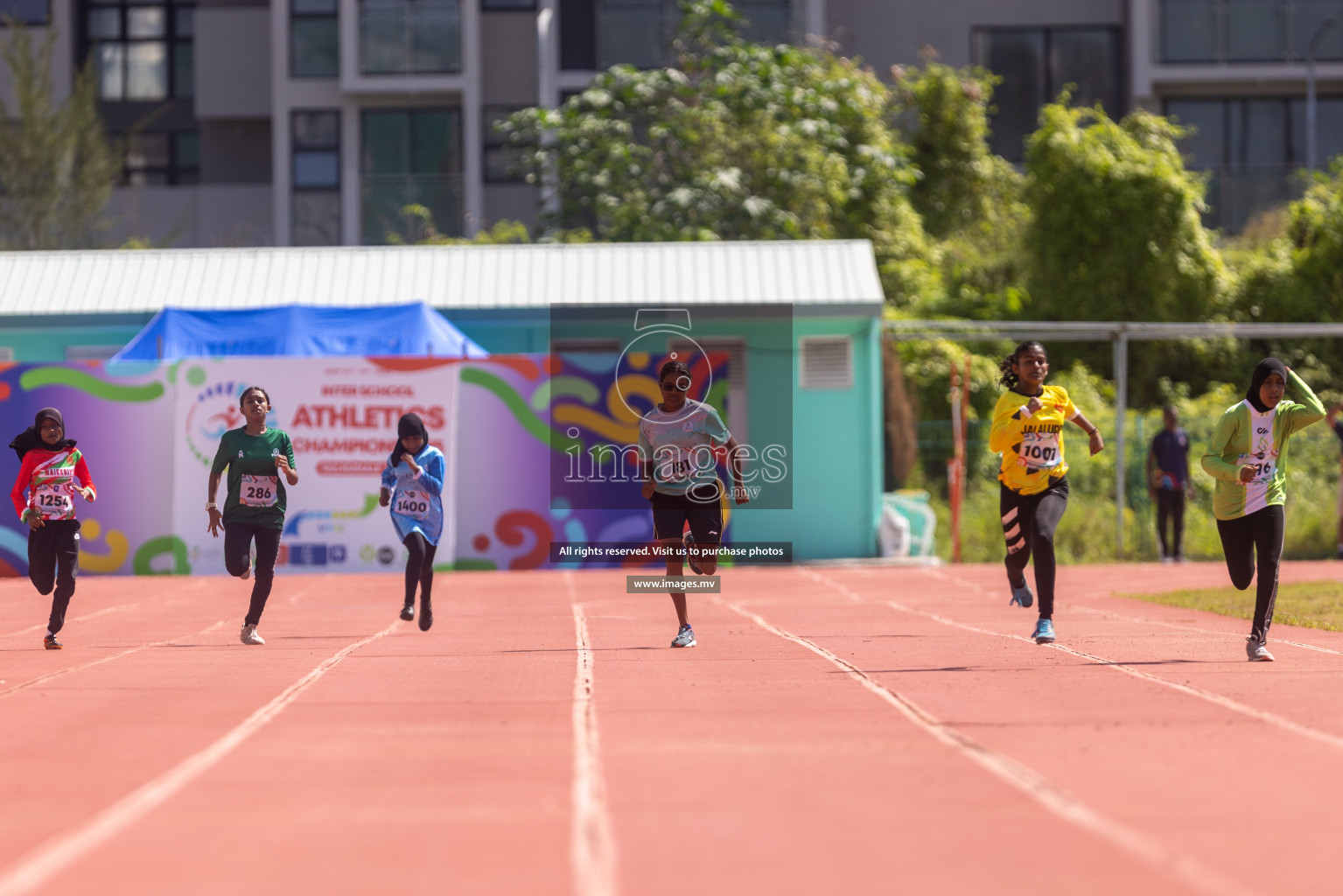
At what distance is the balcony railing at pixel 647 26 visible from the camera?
3597 cm

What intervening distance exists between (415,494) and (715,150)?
1812cm

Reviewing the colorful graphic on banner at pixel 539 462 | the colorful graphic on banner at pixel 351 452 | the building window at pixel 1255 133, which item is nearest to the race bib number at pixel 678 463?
the colorful graphic on banner at pixel 351 452

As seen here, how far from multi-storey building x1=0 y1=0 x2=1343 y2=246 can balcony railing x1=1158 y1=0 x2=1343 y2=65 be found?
41 millimetres

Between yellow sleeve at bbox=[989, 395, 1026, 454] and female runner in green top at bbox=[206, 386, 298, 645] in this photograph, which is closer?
yellow sleeve at bbox=[989, 395, 1026, 454]

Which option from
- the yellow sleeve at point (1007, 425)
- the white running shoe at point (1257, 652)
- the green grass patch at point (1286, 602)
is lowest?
the green grass patch at point (1286, 602)

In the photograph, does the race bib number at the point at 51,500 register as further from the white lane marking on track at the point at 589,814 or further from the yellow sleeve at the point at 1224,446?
the yellow sleeve at the point at 1224,446

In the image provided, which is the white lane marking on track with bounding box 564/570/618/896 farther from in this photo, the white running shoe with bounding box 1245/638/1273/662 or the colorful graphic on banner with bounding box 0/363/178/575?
the colorful graphic on banner with bounding box 0/363/178/575

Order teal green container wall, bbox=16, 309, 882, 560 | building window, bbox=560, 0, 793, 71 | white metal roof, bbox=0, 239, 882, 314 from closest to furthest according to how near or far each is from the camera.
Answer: teal green container wall, bbox=16, 309, 882, 560 < white metal roof, bbox=0, 239, 882, 314 < building window, bbox=560, 0, 793, 71

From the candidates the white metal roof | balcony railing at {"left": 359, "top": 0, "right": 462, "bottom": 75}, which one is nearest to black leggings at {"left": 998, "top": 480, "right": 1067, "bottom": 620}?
the white metal roof

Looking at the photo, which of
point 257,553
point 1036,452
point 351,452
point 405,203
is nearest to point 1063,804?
point 1036,452

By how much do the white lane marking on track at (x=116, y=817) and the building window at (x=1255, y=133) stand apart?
34.2 metres

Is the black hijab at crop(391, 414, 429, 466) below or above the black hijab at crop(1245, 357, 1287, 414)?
below

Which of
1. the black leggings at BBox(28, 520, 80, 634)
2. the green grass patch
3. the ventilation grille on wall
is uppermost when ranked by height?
the ventilation grille on wall

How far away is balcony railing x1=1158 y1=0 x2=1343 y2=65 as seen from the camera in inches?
1470
